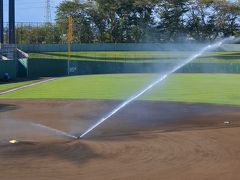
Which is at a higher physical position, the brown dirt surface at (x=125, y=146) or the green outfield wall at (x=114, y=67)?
the brown dirt surface at (x=125, y=146)

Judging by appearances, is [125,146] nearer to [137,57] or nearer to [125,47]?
[137,57]

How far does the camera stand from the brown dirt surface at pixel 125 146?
32.8ft

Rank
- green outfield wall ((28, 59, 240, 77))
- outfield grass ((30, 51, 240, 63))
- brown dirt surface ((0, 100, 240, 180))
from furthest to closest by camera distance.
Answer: outfield grass ((30, 51, 240, 63)), green outfield wall ((28, 59, 240, 77)), brown dirt surface ((0, 100, 240, 180))

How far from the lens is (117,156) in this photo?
1144 cm

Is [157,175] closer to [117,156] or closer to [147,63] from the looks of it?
[117,156]

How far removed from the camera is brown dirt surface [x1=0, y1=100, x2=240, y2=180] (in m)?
10.0

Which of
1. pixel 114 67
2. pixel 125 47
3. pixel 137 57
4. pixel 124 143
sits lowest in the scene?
pixel 114 67

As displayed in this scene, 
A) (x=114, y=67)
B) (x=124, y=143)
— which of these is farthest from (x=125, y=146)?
(x=114, y=67)

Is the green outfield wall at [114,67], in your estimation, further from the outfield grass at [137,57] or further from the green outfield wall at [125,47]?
the green outfield wall at [125,47]

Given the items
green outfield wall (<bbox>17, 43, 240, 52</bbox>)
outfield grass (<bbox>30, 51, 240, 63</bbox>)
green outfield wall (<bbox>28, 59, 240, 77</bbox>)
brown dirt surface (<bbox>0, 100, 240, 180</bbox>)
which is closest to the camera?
brown dirt surface (<bbox>0, 100, 240, 180</bbox>)

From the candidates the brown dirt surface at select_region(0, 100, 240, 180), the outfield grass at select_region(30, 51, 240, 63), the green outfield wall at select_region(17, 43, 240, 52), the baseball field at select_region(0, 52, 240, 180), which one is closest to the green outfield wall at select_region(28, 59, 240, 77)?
the outfield grass at select_region(30, 51, 240, 63)

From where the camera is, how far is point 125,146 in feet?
41.5

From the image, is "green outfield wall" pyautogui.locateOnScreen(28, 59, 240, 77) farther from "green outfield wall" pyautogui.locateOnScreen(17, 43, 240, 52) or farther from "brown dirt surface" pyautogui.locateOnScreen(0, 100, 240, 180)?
"brown dirt surface" pyautogui.locateOnScreen(0, 100, 240, 180)

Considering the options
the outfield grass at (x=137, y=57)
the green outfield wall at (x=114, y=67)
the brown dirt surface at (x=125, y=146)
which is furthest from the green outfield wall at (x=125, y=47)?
the brown dirt surface at (x=125, y=146)
